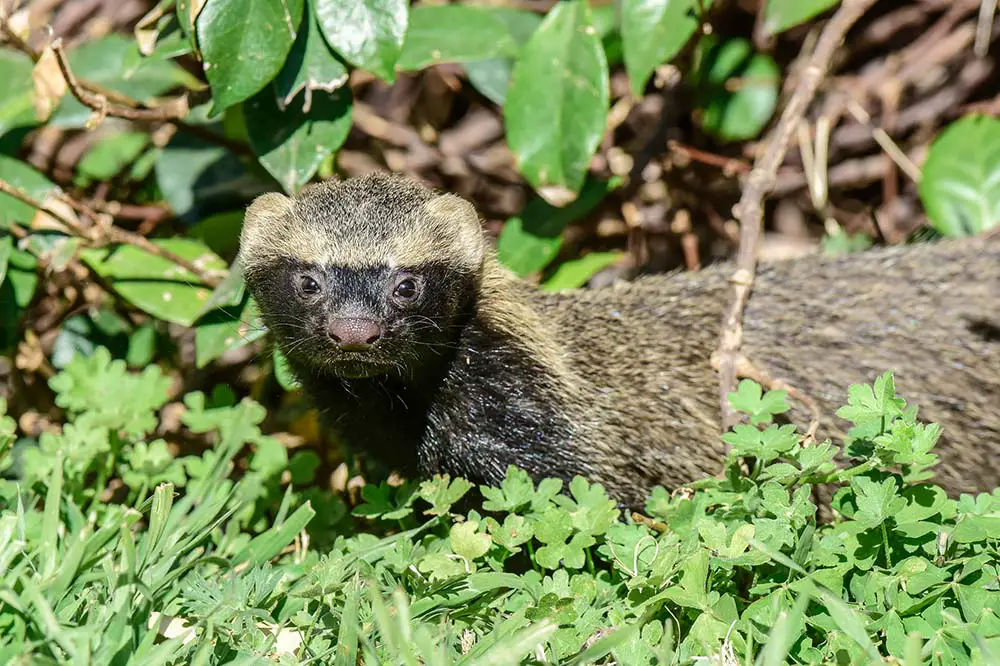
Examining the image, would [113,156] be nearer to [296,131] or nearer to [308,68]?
[296,131]

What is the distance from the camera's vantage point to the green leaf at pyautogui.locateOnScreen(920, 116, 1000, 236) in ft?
16.6

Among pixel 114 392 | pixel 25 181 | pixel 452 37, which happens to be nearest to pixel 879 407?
pixel 452 37

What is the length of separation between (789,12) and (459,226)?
74.1 inches

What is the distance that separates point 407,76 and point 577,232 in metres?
1.48

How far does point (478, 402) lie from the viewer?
3682mm

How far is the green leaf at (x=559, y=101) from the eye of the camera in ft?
14.8

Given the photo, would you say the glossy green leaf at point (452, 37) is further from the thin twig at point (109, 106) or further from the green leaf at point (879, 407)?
the green leaf at point (879, 407)

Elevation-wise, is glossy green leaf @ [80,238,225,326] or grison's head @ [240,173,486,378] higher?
grison's head @ [240,173,486,378]

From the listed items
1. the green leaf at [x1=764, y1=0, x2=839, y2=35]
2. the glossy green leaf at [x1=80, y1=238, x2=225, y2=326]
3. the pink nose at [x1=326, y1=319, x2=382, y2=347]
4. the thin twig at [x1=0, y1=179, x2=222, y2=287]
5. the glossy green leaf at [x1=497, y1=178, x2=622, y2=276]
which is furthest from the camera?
the glossy green leaf at [x1=497, y1=178, x2=622, y2=276]

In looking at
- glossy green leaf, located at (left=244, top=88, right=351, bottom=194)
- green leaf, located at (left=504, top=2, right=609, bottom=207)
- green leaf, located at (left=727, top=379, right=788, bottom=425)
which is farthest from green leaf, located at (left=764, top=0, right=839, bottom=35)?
green leaf, located at (left=727, top=379, right=788, bottom=425)

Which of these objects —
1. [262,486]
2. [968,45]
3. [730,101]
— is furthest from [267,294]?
[968,45]

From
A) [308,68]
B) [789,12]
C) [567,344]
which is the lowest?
[567,344]

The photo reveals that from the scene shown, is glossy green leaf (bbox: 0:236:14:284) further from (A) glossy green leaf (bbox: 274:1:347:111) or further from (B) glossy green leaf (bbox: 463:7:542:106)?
(B) glossy green leaf (bbox: 463:7:542:106)

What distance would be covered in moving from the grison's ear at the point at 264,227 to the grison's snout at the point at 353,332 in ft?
1.83
